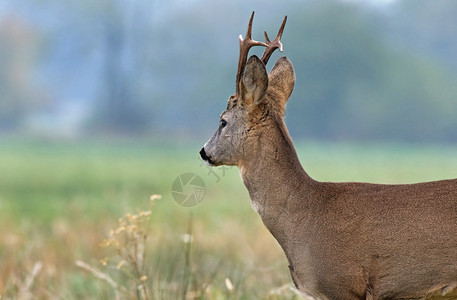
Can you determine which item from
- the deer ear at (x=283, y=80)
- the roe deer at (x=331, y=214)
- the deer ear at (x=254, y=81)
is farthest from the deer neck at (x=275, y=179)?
the deer ear at (x=283, y=80)

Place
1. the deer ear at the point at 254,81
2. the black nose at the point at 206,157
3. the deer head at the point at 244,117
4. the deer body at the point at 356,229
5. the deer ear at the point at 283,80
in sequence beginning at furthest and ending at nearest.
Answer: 1. the deer ear at the point at 283,80
2. the black nose at the point at 206,157
3. the deer head at the point at 244,117
4. the deer ear at the point at 254,81
5. the deer body at the point at 356,229

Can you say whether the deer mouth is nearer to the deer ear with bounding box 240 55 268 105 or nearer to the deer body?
the deer body

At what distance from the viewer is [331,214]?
5.01m

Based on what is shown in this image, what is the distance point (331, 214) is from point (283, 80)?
0.98 meters

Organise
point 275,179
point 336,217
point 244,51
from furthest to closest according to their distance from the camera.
Answer: point 244,51
point 275,179
point 336,217

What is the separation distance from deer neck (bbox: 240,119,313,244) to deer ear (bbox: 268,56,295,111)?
12.3 inches

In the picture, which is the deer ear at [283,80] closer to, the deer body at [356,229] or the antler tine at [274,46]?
the antler tine at [274,46]

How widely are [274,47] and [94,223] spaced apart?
8.40 m

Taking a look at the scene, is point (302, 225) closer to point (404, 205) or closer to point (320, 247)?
point (320, 247)

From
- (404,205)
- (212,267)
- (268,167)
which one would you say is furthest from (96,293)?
(404,205)

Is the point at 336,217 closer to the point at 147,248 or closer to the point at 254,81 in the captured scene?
the point at 254,81

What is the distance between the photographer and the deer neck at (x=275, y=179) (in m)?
5.11

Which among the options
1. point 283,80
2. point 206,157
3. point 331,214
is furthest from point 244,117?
point 331,214

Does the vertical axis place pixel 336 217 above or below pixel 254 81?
below
